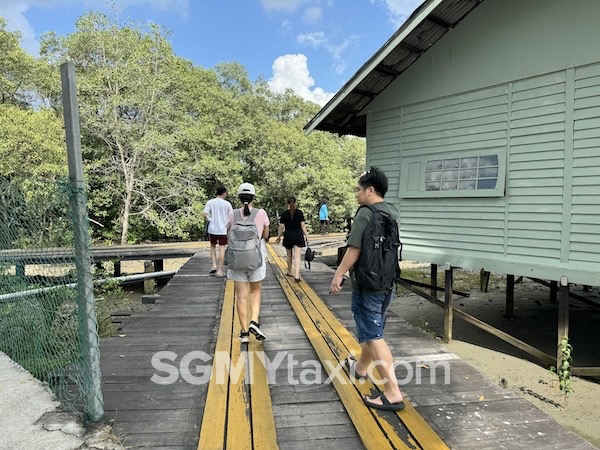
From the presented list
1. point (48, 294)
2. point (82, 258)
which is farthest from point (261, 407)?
point (48, 294)

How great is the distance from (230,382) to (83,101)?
2222cm

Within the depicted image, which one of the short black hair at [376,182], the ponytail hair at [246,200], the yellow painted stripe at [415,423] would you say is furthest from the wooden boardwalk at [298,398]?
the short black hair at [376,182]

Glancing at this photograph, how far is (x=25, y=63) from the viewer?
22.3m

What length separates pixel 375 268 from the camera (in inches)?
121

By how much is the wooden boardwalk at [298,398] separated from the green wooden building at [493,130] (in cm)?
273

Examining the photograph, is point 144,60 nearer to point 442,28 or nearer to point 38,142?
point 38,142

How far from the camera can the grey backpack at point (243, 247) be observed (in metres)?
4.45

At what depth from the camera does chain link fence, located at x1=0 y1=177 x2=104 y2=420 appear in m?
2.94

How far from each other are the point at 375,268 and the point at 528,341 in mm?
7212

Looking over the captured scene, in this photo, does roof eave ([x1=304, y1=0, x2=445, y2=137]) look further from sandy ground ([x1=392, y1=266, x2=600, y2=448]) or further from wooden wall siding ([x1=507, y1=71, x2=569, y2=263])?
sandy ground ([x1=392, y1=266, x2=600, y2=448])

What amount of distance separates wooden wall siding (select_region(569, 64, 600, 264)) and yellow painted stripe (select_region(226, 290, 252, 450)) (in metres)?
4.92

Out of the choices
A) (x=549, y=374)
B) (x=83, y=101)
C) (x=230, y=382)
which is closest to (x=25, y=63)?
(x=83, y=101)

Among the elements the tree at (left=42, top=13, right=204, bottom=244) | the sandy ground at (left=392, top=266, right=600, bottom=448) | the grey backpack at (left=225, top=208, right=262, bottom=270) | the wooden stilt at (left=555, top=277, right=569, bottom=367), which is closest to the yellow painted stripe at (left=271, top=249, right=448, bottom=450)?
the grey backpack at (left=225, top=208, right=262, bottom=270)

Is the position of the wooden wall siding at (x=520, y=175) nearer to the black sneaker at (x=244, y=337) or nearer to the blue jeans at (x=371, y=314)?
the blue jeans at (x=371, y=314)
